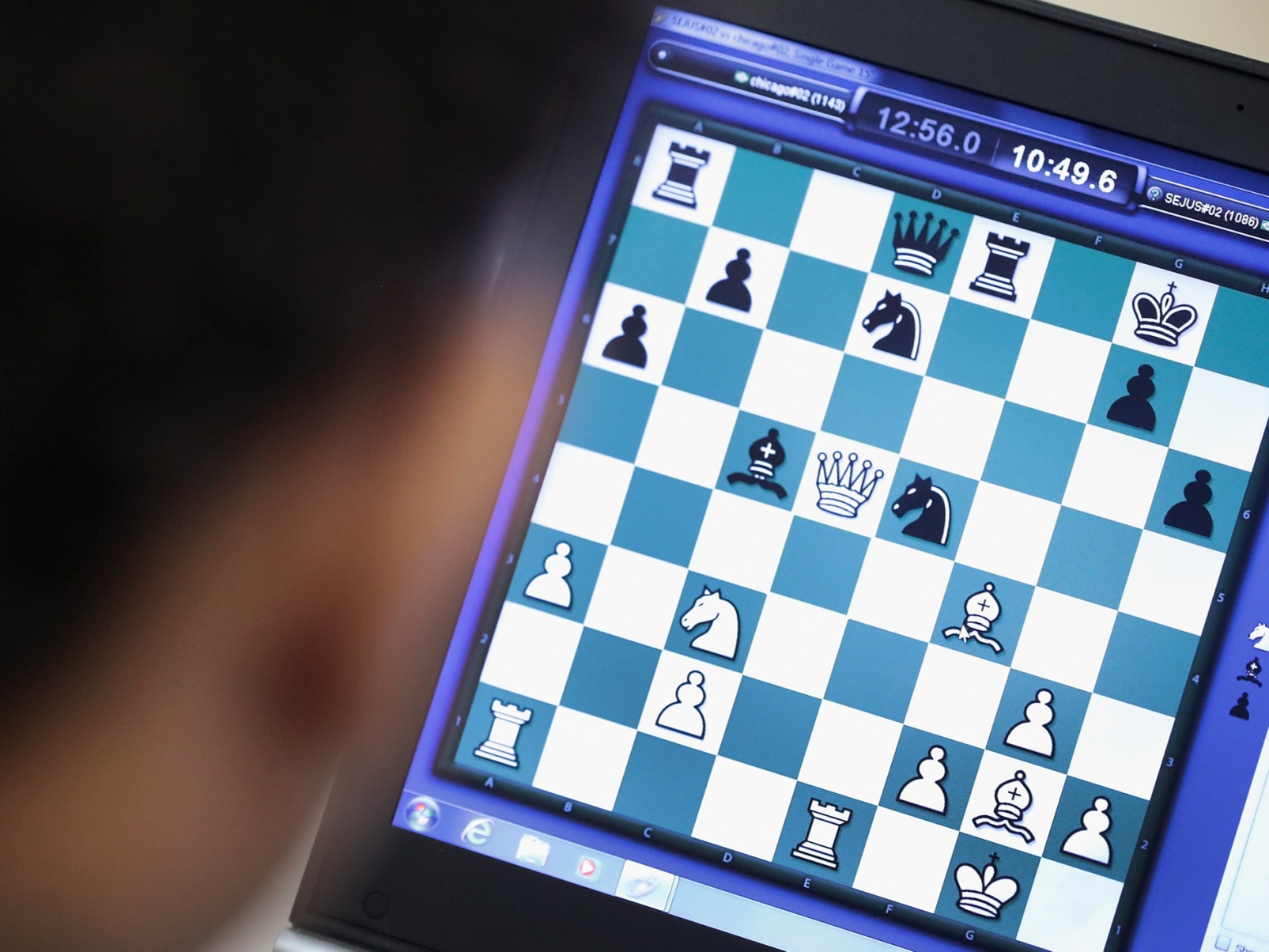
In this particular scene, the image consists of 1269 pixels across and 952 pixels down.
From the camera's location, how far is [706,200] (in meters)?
0.63

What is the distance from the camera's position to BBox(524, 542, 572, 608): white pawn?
62cm

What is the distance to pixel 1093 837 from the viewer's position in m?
0.60

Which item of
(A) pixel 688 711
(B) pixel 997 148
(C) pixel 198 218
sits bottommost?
(A) pixel 688 711

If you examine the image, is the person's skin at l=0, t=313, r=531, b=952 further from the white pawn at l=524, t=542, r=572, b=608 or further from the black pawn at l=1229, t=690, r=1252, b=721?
the black pawn at l=1229, t=690, r=1252, b=721

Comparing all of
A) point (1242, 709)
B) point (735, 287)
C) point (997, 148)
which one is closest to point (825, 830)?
point (1242, 709)

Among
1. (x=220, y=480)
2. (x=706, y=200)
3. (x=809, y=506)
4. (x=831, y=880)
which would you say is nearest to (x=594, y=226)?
(x=706, y=200)

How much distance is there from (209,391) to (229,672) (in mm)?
A: 253

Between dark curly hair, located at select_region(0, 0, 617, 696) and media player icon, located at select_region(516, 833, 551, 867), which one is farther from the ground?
dark curly hair, located at select_region(0, 0, 617, 696)

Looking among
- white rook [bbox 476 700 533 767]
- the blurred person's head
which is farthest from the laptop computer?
the blurred person's head

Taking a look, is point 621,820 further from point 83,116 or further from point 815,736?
point 83,116

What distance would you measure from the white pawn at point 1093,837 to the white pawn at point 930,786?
0.11 metres

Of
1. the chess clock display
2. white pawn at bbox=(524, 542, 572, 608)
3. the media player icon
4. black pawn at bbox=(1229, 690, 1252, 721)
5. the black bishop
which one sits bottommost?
the media player icon

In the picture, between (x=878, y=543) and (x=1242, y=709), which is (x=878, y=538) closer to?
(x=878, y=543)

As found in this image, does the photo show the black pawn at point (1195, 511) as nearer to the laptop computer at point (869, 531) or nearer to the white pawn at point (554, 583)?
the laptop computer at point (869, 531)
